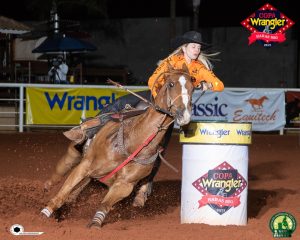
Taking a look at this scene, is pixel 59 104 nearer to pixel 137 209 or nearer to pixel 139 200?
pixel 137 209

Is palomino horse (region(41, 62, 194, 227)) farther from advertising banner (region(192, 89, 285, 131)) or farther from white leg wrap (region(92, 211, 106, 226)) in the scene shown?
advertising banner (region(192, 89, 285, 131))

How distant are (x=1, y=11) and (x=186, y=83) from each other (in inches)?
1044

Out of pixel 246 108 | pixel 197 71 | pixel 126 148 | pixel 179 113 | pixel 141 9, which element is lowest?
pixel 246 108

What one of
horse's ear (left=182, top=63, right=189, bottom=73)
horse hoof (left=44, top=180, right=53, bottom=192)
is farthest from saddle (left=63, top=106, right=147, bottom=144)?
horse hoof (left=44, top=180, right=53, bottom=192)

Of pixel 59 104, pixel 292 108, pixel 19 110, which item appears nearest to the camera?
pixel 59 104

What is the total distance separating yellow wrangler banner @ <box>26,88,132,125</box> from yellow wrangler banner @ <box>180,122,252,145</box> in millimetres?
11791

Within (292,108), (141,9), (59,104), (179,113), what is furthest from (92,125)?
(141,9)

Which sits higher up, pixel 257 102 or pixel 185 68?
pixel 185 68

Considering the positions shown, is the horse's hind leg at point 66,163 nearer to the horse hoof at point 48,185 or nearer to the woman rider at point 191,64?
the horse hoof at point 48,185

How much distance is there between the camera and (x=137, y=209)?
335 inches

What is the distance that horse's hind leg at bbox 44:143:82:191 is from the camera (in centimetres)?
874

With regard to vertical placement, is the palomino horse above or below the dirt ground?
above

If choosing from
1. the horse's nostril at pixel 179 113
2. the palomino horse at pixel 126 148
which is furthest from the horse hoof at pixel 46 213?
the horse's nostril at pixel 179 113

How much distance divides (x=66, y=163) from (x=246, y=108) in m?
11.1
